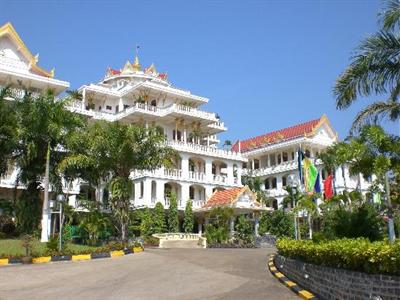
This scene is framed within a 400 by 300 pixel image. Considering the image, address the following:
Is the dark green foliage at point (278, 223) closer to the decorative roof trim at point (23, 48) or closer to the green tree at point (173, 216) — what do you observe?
the green tree at point (173, 216)

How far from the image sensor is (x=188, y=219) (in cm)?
3822

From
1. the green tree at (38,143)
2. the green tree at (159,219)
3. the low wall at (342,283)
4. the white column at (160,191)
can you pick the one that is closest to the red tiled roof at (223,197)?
the white column at (160,191)

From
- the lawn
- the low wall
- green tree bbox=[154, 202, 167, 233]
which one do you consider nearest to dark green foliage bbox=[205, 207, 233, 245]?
green tree bbox=[154, 202, 167, 233]

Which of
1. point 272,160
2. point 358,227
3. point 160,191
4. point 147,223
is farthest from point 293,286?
point 272,160

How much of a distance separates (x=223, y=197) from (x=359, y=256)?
97.5 feet

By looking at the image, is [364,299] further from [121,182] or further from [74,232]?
[74,232]

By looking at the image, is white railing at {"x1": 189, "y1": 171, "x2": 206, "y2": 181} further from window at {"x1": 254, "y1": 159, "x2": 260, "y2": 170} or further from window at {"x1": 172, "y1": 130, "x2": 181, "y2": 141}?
window at {"x1": 254, "y1": 159, "x2": 260, "y2": 170}

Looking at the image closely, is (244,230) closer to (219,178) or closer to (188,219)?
(188,219)

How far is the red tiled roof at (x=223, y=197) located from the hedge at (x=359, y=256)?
2504cm

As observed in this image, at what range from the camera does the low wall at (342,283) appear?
7609 mm

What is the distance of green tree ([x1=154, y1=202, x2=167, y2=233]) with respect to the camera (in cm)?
3562

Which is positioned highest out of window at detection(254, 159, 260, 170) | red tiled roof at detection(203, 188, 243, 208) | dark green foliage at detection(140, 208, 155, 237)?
window at detection(254, 159, 260, 170)

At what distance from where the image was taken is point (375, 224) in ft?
59.2

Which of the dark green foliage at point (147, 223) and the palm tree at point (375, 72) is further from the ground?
the palm tree at point (375, 72)
